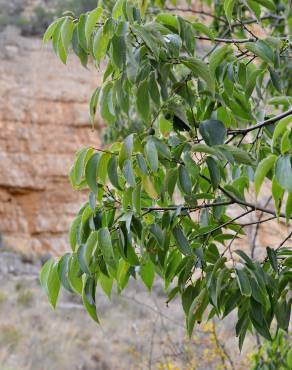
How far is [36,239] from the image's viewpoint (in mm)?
11094

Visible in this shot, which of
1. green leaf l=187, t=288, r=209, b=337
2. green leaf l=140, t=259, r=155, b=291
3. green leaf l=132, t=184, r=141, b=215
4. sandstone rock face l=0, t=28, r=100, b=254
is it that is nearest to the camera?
green leaf l=132, t=184, r=141, b=215

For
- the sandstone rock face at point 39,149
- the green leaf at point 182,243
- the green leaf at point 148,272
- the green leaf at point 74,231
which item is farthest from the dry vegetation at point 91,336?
the green leaf at point 182,243

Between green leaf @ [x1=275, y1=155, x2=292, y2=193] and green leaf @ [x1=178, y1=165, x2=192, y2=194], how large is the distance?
258 millimetres

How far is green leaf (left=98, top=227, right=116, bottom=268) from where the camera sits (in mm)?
1435

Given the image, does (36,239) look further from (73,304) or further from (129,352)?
(129,352)

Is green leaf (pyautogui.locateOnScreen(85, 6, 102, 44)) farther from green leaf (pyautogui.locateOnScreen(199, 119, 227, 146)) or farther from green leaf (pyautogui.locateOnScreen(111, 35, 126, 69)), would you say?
green leaf (pyautogui.locateOnScreen(199, 119, 227, 146))

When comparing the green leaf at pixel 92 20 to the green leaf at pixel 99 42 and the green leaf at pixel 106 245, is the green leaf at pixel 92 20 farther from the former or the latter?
the green leaf at pixel 106 245

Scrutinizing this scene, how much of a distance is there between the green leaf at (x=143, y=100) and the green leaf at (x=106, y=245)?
0.27 metres

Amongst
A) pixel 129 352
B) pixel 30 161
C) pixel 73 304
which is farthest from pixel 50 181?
pixel 129 352

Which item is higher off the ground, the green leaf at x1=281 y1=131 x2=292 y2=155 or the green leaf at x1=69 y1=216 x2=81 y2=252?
the green leaf at x1=281 y1=131 x2=292 y2=155

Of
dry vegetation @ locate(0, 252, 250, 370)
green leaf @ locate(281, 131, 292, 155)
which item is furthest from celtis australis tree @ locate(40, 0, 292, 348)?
dry vegetation @ locate(0, 252, 250, 370)

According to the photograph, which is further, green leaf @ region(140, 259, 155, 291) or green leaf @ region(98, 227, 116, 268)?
green leaf @ region(140, 259, 155, 291)

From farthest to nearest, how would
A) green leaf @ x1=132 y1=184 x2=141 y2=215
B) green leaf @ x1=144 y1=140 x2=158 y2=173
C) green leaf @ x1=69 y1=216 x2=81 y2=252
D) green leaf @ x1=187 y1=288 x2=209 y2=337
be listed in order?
1. green leaf @ x1=69 y1=216 x2=81 y2=252
2. green leaf @ x1=187 y1=288 x2=209 y2=337
3. green leaf @ x1=132 y1=184 x2=141 y2=215
4. green leaf @ x1=144 y1=140 x2=158 y2=173

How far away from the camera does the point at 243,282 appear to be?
1.42 m
